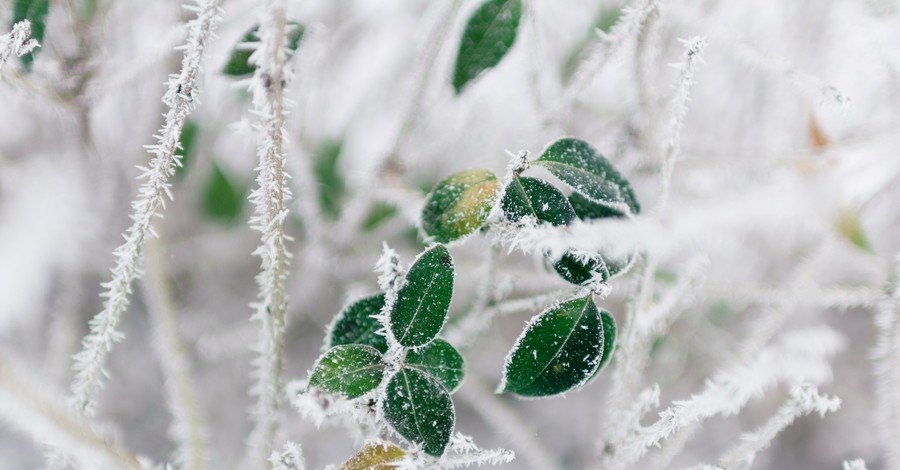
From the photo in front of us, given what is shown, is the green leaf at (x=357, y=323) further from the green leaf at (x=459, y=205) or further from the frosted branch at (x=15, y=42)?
the frosted branch at (x=15, y=42)

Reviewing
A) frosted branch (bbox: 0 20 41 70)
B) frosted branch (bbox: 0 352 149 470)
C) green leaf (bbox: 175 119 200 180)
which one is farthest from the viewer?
green leaf (bbox: 175 119 200 180)

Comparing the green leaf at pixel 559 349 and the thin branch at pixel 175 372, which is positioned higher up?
the green leaf at pixel 559 349

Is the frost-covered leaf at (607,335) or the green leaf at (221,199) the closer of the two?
the frost-covered leaf at (607,335)

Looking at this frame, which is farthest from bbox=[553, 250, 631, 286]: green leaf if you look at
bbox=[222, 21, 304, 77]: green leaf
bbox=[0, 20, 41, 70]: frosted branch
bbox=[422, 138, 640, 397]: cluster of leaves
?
bbox=[0, 20, 41, 70]: frosted branch

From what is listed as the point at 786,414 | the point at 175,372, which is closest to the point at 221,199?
the point at 175,372

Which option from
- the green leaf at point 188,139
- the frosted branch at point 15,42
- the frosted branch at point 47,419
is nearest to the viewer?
the frosted branch at point 47,419

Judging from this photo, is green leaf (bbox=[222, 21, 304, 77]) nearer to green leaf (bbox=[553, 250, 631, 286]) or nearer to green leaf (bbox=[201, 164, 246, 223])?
green leaf (bbox=[553, 250, 631, 286])

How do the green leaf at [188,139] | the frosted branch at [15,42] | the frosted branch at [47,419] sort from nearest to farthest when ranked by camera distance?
the frosted branch at [47,419]
the frosted branch at [15,42]
the green leaf at [188,139]

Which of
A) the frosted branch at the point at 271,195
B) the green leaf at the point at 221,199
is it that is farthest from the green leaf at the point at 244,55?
the green leaf at the point at 221,199
